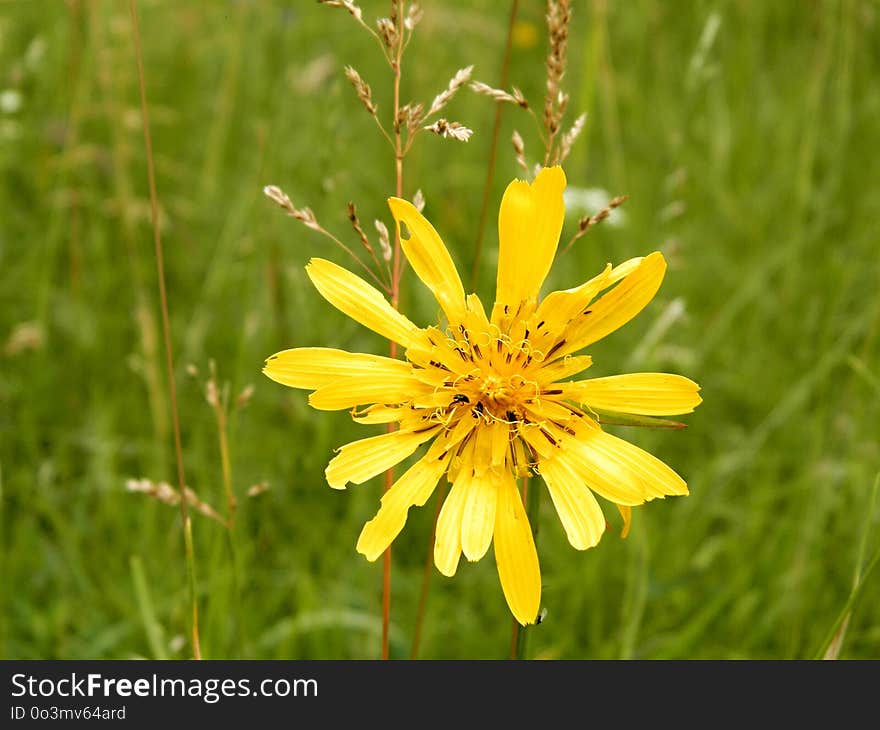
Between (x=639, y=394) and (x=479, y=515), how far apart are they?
34 centimetres

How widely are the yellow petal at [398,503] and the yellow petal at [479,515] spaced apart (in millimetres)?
66

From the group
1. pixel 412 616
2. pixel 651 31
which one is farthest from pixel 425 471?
pixel 651 31

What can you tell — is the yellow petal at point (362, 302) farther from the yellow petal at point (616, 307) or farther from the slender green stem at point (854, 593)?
the slender green stem at point (854, 593)

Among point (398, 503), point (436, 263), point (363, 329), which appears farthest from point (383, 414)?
point (363, 329)

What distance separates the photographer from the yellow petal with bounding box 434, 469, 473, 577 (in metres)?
1.43

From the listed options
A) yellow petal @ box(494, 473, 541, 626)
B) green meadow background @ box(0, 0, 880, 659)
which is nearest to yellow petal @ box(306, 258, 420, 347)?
yellow petal @ box(494, 473, 541, 626)

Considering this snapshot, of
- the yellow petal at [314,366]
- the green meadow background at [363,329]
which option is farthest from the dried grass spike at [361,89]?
the green meadow background at [363,329]

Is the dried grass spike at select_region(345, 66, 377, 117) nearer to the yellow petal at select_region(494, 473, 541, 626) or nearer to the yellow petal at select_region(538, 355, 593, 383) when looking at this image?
the yellow petal at select_region(538, 355, 593, 383)

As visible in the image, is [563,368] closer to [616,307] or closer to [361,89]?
[616,307]

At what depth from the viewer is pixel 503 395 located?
1.55 m

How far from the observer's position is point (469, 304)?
1584 mm

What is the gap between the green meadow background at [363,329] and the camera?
2.40 meters

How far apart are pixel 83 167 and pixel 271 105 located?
80 centimetres

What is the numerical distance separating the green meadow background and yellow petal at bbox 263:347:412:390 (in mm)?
510
